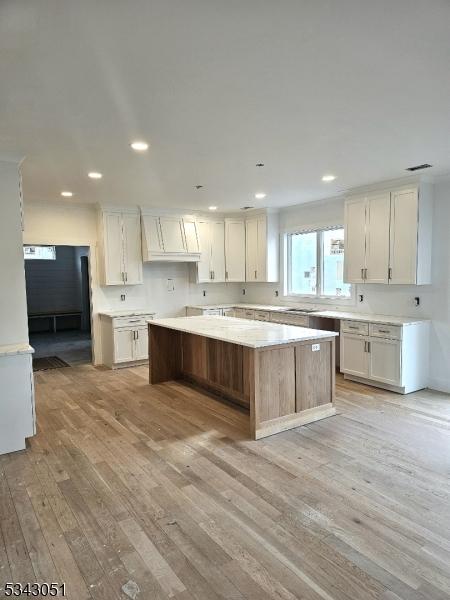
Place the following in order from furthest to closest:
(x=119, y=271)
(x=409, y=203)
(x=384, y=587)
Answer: (x=119, y=271) → (x=409, y=203) → (x=384, y=587)

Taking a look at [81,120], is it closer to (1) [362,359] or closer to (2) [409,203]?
(2) [409,203]

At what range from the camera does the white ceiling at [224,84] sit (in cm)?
174

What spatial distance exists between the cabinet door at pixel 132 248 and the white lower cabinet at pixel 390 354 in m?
3.50

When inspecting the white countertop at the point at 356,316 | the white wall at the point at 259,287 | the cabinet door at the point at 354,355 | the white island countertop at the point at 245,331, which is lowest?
the cabinet door at the point at 354,355

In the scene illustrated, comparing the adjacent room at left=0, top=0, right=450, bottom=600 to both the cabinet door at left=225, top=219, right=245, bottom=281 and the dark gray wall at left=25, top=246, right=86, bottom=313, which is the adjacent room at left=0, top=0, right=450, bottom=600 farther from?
the dark gray wall at left=25, top=246, right=86, bottom=313

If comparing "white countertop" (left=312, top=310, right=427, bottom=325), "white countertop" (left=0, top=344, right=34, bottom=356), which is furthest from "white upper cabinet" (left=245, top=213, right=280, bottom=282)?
"white countertop" (left=0, top=344, right=34, bottom=356)

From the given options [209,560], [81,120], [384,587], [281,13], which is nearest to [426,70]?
[281,13]

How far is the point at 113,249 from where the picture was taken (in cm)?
635

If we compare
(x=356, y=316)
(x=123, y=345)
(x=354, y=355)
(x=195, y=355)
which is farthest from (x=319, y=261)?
(x=123, y=345)

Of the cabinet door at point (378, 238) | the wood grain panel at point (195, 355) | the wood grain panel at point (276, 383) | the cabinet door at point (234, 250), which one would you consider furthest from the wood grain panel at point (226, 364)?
the cabinet door at point (234, 250)

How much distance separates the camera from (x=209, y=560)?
6.77ft

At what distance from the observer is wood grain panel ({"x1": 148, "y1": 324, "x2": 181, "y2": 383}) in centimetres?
535

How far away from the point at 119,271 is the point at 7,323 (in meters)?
2.88

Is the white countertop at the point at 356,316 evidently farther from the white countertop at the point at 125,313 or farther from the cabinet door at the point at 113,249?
the cabinet door at the point at 113,249
